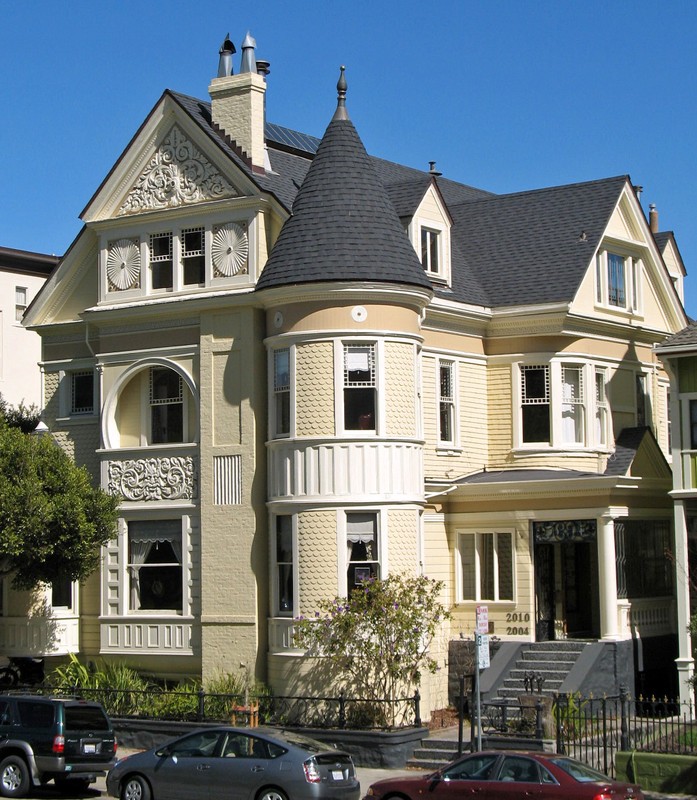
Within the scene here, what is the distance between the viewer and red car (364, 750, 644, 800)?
2000 cm

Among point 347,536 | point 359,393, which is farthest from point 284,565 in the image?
point 359,393

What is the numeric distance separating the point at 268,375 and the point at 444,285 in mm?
5243

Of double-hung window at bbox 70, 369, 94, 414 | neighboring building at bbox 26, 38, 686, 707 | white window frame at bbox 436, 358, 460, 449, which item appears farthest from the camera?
double-hung window at bbox 70, 369, 94, 414

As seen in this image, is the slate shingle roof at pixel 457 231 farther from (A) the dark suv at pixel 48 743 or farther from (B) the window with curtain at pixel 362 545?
(A) the dark suv at pixel 48 743

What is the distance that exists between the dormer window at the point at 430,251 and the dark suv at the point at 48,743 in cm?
1366

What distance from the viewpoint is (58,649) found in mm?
33875

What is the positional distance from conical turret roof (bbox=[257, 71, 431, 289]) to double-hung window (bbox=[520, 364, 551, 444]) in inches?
180

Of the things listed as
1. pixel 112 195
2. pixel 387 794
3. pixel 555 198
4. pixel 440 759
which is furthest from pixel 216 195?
pixel 387 794

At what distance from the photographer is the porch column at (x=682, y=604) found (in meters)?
30.2

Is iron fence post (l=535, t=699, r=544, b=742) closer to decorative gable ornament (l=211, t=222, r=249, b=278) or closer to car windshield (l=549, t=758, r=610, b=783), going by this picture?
car windshield (l=549, t=758, r=610, b=783)

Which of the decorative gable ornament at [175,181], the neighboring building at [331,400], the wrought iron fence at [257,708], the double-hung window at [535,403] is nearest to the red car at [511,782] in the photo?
the wrought iron fence at [257,708]

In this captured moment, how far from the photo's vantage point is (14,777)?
24.6 m

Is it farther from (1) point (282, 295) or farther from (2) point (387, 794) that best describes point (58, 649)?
(2) point (387, 794)

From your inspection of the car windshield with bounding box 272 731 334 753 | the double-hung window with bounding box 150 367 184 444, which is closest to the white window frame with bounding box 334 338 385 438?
the double-hung window with bounding box 150 367 184 444
